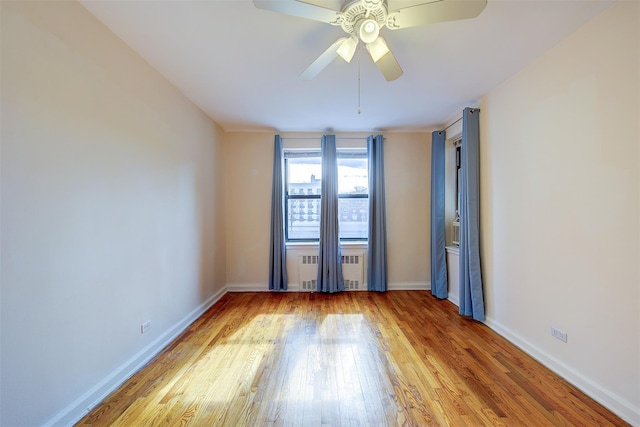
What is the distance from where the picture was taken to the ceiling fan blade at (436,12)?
1213mm

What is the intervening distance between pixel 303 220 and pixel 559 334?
3213 millimetres

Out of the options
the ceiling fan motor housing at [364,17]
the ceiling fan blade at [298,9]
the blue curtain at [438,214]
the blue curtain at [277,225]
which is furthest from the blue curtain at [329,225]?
the ceiling fan blade at [298,9]

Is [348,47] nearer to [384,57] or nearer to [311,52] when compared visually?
[384,57]

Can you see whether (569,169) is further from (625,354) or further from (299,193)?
(299,193)

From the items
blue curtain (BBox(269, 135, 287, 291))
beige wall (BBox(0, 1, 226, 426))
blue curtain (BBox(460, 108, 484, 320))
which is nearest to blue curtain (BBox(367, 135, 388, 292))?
blue curtain (BBox(460, 108, 484, 320))

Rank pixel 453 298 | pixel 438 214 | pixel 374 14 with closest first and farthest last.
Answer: pixel 374 14
pixel 453 298
pixel 438 214

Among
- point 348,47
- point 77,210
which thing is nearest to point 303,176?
point 348,47

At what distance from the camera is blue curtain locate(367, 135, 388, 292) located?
3941 millimetres

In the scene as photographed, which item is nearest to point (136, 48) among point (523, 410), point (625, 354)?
point (523, 410)

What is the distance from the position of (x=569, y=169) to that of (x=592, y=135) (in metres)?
0.26

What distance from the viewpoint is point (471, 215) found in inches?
113

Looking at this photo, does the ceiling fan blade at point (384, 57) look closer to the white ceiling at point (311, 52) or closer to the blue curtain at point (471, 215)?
the white ceiling at point (311, 52)

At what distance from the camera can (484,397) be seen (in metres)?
1.74

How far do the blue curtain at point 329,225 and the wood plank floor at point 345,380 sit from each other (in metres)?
0.96
